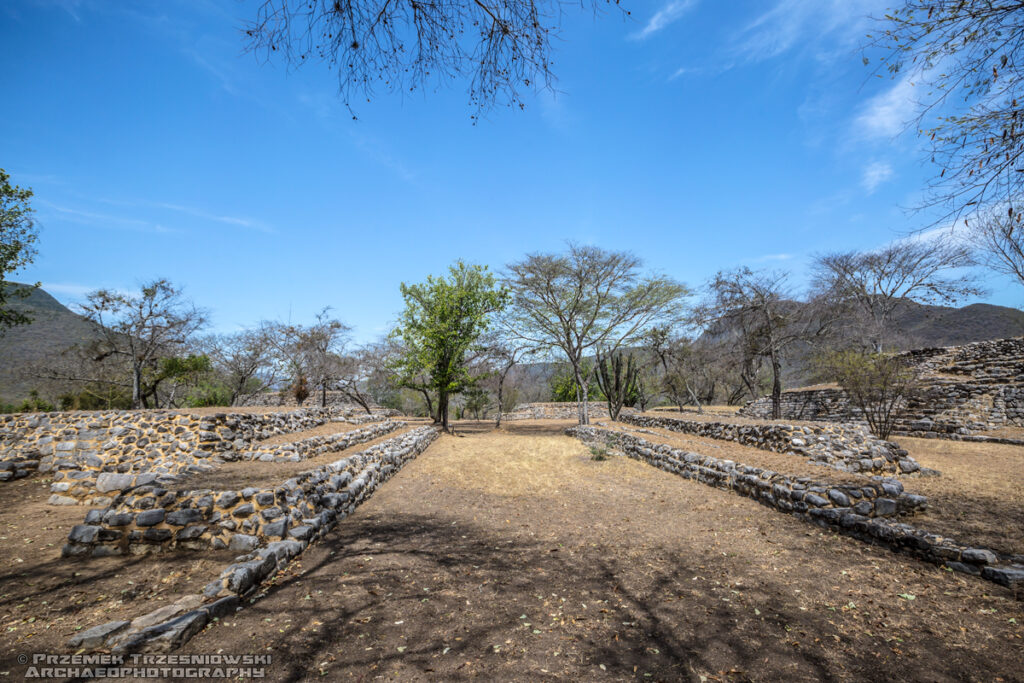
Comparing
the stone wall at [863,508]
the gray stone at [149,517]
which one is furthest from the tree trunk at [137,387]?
the stone wall at [863,508]

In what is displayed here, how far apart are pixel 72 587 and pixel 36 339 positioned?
102 ft

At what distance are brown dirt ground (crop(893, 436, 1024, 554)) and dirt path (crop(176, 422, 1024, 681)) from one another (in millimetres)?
1194

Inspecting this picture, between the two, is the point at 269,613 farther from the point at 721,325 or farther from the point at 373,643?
the point at 721,325

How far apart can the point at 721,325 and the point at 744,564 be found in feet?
63.5

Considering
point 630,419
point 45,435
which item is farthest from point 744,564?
point 630,419

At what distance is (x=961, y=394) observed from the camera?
45.2 feet

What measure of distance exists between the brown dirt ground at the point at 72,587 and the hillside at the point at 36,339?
1650 cm

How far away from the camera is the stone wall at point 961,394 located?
12797 mm

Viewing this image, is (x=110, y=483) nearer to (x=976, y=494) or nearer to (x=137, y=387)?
(x=137, y=387)

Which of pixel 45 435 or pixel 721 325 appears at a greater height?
pixel 721 325

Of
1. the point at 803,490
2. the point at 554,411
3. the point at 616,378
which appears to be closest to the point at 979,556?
the point at 803,490

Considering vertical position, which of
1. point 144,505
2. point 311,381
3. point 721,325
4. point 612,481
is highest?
point 721,325

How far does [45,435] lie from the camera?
9930mm

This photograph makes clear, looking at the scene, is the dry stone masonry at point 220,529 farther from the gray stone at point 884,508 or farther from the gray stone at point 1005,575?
the gray stone at point 884,508
